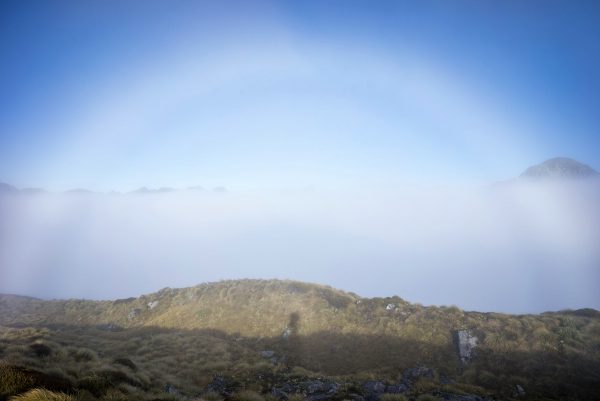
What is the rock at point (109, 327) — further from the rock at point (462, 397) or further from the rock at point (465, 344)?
the rock at point (465, 344)

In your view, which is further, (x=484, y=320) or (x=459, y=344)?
(x=484, y=320)

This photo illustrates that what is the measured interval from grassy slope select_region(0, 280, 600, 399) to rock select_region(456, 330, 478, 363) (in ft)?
1.80

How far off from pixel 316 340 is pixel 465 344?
12276 millimetres

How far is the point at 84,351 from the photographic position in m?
20.6

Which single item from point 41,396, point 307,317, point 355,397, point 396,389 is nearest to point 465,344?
point 396,389

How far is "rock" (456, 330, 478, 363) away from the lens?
2438 cm

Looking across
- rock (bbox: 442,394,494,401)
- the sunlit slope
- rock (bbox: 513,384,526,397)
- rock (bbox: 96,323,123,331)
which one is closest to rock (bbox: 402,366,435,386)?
the sunlit slope

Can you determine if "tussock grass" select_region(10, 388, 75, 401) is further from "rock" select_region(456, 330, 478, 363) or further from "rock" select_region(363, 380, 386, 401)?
"rock" select_region(456, 330, 478, 363)

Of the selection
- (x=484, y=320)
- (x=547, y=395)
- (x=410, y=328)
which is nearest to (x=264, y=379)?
(x=410, y=328)

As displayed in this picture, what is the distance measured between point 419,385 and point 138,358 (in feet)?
65.2

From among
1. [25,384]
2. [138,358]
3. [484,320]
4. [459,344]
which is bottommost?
[138,358]

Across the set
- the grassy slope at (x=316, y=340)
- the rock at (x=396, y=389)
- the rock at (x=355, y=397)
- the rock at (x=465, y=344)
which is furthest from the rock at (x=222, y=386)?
the rock at (x=465, y=344)

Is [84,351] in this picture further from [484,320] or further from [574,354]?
[574,354]

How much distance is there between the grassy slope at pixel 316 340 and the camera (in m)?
20.8
